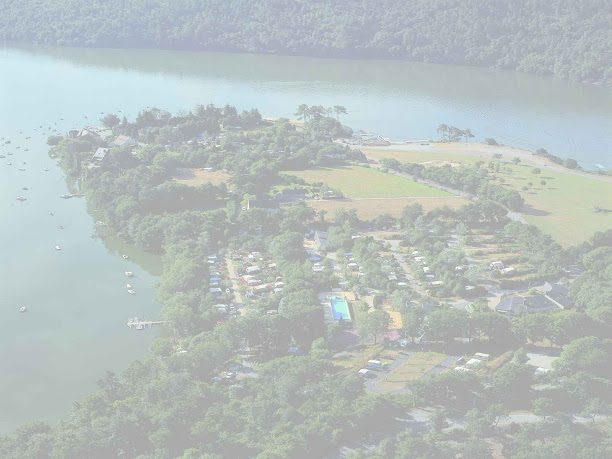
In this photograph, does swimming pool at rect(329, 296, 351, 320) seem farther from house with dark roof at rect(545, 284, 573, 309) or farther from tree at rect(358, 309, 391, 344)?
house with dark roof at rect(545, 284, 573, 309)

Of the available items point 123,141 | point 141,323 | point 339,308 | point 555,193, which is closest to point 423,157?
point 555,193

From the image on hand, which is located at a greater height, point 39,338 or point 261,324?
point 261,324

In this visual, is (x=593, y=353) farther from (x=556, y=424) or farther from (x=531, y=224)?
(x=531, y=224)

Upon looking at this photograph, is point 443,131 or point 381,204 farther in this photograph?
point 443,131

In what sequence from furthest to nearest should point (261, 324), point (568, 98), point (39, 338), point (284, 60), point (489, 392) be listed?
point (284, 60) → point (568, 98) → point (39, 338) → point (261, 324) → point (489, 392)

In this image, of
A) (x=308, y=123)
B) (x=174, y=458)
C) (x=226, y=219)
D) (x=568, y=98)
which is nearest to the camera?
(x=174, y=458)

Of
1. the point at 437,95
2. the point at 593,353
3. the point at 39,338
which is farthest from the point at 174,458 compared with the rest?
the point at 437,95

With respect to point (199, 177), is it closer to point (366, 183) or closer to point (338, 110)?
point (366, 183)
